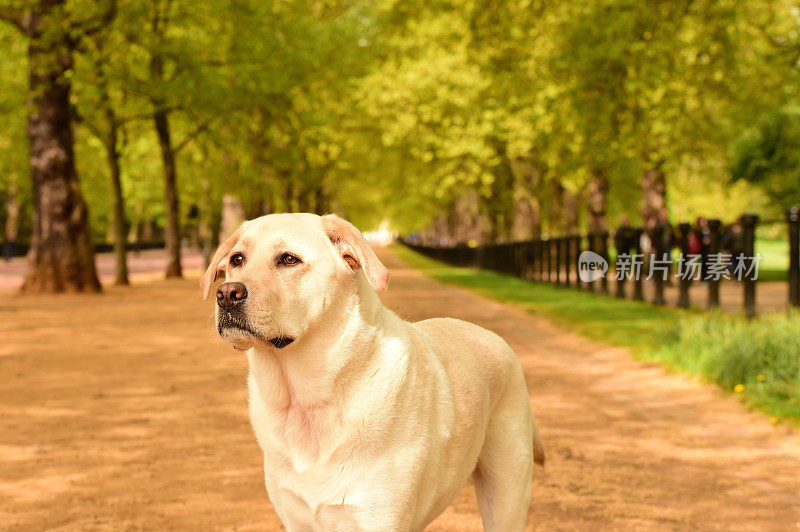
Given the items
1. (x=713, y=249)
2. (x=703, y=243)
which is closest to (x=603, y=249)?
(x=703, y=243)

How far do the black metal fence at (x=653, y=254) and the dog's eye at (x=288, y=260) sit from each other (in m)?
11.0

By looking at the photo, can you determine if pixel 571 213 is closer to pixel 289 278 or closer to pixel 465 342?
pixel 465 342

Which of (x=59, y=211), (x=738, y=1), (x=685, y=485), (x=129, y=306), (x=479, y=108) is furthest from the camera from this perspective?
(x=479, y=108)

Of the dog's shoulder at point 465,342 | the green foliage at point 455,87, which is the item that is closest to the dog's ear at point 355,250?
the dog's shoulder at point 465,342

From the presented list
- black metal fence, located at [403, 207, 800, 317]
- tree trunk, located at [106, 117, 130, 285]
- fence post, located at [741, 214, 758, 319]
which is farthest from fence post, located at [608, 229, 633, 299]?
tree trunk, located at [106, 117, 130, 285]

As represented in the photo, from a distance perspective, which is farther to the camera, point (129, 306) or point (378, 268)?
point (129, 306)

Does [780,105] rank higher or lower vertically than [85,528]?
higher

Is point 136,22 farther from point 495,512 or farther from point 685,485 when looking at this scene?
point 495,512

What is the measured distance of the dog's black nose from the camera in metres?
2.60

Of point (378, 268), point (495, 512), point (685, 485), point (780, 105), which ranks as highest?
point (780, 105)

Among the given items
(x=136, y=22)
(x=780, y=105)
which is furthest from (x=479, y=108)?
(x=136, y=22)

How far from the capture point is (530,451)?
339cm

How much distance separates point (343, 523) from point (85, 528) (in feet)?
8.21

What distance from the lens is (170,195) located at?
95.1ft
